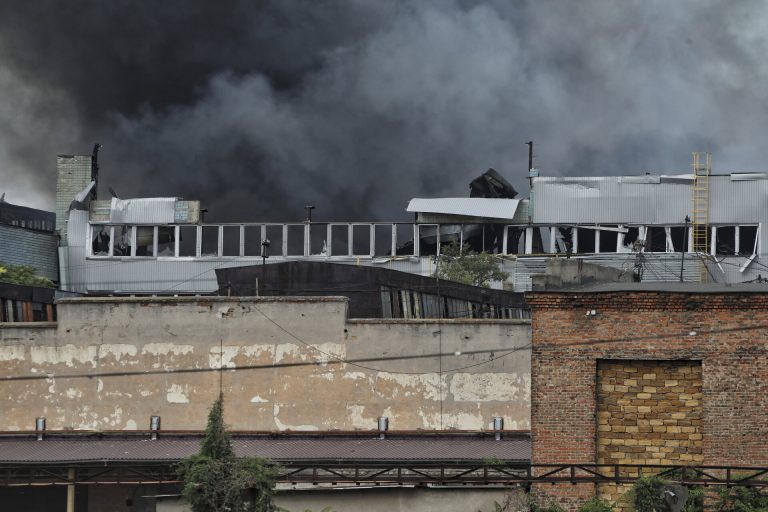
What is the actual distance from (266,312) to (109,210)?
30.0m

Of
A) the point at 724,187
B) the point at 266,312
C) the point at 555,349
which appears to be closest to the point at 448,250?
the point at 724,187

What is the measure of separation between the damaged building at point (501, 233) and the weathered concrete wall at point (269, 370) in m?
20.6

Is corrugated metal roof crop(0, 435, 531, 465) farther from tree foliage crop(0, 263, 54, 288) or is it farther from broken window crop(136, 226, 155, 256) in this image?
broken window crop(136, 226, 155, 256)

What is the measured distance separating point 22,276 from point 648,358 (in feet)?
134

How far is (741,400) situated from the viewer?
3161 centimetres

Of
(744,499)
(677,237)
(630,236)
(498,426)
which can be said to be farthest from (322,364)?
(677,237)

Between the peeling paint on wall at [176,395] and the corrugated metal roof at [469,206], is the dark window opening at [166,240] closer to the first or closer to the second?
the corrugated metal roof at [469,206]

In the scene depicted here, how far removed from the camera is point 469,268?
219 feet

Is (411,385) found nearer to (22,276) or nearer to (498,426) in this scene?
(498,426)

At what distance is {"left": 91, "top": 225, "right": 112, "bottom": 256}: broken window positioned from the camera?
75188 mm

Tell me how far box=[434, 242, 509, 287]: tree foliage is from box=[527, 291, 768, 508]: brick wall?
3303cm

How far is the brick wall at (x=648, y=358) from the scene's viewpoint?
104 ft

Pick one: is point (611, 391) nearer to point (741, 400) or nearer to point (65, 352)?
point (741, 400)

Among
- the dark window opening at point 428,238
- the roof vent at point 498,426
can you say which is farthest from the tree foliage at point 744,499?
the dark window opening at point 428,238
